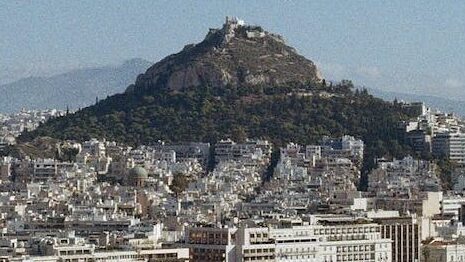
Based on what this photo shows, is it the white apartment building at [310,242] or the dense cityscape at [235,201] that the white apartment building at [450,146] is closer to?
the dense cityscape at [235,201]

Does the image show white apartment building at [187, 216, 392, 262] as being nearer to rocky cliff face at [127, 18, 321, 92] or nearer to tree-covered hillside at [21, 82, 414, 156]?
tree-covered hillside at [21, 82, 414, 156]

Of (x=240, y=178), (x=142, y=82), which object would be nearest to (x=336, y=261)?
(x=240, y=178)

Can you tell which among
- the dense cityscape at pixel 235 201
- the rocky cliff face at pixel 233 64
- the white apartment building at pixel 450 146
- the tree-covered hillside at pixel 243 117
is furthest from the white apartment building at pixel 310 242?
the rocky cliff face at pixel 233 64

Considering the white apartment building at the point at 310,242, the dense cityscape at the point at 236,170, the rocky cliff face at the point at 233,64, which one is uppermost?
the rocky cliff face at the point at 233,64

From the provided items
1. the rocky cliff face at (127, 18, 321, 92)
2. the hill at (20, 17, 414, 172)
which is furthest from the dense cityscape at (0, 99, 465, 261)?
the rocky cliff face at (127, 18, 321, 92)

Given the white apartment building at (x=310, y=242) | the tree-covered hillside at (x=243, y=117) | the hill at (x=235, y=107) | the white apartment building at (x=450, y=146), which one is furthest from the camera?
the hill at (x=235, y=107)
